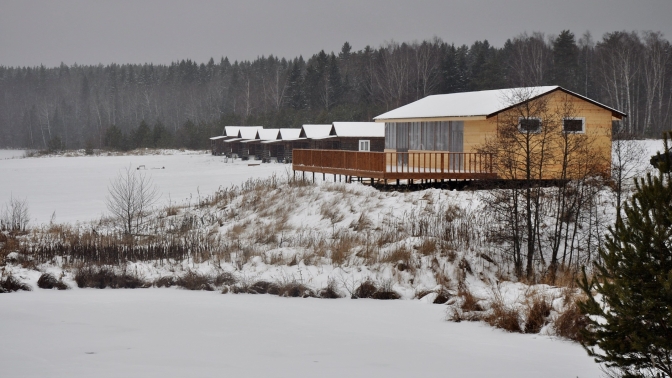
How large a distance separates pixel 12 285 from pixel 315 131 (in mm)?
44402

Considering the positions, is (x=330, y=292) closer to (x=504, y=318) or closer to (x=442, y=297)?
(x=442, y=297)

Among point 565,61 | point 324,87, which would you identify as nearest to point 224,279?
point 565,61

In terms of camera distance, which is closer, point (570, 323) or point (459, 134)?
point (570, 323)

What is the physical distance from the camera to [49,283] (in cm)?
1495

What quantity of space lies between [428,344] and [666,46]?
207 feet

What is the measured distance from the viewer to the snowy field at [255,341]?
8.78 meters

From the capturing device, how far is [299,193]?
25.0m

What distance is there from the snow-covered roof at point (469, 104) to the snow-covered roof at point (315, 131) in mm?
25467

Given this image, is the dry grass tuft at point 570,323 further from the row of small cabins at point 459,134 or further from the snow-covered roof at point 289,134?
the snow-covered roof at point 289,134

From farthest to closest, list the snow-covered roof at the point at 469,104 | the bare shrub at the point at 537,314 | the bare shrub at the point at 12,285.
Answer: the snow-covered roof at the point at 469,104 < the bare shrub at the point at 12,285 < the bare shrub at the point at 537,314

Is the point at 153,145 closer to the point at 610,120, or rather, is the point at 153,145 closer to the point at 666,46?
the point at 666,46

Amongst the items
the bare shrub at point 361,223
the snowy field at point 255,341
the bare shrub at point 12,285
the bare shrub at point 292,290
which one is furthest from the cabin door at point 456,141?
the bare shrub at point 12,285

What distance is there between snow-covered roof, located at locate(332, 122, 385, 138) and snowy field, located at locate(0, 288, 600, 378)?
1624 inches

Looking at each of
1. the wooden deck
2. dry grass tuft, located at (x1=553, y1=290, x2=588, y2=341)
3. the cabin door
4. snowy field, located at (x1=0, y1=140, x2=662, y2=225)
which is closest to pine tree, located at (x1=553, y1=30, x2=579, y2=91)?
snowy field, located at (x1=0, y1=140, x2=662, y2=225)
